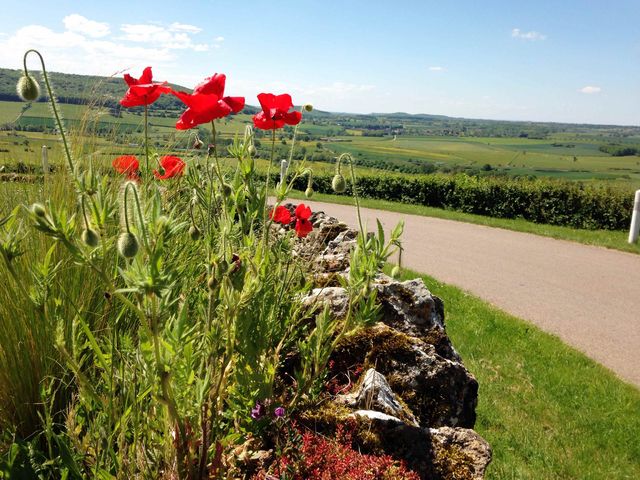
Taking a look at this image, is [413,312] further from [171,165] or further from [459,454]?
[171,165]

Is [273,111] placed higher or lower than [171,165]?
higher

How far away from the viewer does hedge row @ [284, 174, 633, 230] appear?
12.8 meters

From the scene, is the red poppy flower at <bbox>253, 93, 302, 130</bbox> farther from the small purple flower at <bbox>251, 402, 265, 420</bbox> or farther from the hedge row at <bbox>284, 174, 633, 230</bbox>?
the hedge row at <bbox>284, 174, 633, 230</bbox>

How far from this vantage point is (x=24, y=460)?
1.45m

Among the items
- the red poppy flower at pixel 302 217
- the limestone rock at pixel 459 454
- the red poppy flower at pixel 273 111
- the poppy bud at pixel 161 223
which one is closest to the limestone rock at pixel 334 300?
the red poppy flower at pixel 302 217

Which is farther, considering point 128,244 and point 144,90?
point 144,90

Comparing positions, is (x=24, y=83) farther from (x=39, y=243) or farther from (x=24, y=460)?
(x=24, y=460)

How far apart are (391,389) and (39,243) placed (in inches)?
66.4

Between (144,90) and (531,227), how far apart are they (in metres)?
12.0

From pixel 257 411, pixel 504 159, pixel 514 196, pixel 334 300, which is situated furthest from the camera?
pixel 504 159

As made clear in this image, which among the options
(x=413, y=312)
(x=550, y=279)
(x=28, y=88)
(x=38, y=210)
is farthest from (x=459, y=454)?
(x=550, y=279)

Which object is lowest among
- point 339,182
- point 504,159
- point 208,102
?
point 339,182

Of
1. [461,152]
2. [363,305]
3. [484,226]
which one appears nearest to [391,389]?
[363,305]

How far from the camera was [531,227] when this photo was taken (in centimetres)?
1218
